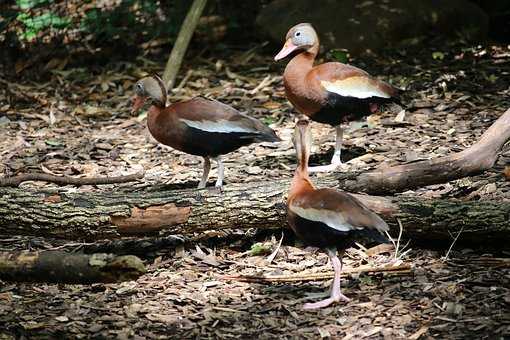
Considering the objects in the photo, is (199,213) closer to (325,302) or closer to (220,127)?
(220,127)

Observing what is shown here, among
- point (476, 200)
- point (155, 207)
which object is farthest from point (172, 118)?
point (476, 200)

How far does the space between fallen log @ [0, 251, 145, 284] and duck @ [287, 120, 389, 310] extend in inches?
40.3

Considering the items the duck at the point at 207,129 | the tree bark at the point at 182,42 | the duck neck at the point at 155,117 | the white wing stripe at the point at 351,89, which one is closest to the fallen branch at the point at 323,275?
the duck at the point at 207,129

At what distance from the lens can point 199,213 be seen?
4.79 meters

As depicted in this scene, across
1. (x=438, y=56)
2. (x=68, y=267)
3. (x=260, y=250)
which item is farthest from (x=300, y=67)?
(x=68, y=267)

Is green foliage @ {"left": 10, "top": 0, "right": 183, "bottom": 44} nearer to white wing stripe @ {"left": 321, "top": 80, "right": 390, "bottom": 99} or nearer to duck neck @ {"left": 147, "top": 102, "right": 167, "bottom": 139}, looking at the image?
duck neck @ {"left": 147, "top": 102, "right": 167, "bottom": 139}

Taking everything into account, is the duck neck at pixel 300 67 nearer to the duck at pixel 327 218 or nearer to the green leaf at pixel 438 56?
the duck at pixel 327 218

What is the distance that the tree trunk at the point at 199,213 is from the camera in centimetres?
458

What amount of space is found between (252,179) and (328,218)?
1.91 m

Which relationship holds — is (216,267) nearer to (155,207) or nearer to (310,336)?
(155,207)

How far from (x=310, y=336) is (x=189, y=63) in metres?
5.34

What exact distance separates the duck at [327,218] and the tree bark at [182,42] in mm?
3911

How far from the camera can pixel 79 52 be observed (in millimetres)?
9008

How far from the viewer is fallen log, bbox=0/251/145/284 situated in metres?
3.52
